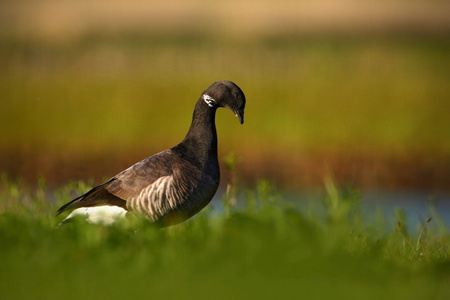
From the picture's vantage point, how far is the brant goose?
757cm

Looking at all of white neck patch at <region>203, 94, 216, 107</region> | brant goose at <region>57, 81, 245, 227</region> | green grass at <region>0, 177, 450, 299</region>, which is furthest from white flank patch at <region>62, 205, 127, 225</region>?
green grass at <region>0, 177, 450, 299</region>

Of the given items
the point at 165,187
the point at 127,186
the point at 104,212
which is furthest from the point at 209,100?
the point at 104,212

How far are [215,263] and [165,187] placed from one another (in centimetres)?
281

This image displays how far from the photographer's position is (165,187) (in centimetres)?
757

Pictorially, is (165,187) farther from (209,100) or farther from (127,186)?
(209,100)

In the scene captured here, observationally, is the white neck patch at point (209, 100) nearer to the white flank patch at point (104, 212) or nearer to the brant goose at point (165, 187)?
the brant goose at point (165, 187)

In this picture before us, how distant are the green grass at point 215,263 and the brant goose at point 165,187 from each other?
1.72m

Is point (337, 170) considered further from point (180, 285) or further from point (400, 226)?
point (180, 285)

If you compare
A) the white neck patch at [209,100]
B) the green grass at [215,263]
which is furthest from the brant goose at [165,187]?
the green grass at [215,263]

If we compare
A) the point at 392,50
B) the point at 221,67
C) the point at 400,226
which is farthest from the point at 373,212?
the point at 392,50

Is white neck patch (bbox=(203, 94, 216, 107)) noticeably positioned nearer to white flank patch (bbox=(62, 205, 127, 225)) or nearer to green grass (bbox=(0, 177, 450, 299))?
white flank patch (bbox=(62, 205, 127, 225))

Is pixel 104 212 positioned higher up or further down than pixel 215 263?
further down

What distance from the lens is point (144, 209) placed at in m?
7.58

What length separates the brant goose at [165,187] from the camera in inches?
298
